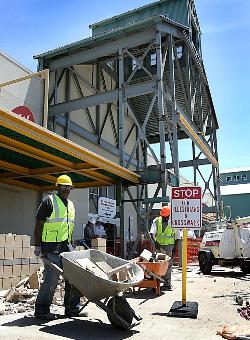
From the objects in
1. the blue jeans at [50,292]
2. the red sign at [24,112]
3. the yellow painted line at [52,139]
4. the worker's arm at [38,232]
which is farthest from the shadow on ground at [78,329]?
the red sign at [24,112]

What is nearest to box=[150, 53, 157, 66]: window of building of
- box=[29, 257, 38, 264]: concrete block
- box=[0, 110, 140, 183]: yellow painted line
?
box=[0, 110, 140, 183]: yellow painted line

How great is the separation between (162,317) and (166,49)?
42.2 ft

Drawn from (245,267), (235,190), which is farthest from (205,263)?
(235,190)

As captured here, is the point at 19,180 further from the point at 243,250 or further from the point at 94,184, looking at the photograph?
Answer: the point at 243,250

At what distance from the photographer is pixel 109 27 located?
2152 cm

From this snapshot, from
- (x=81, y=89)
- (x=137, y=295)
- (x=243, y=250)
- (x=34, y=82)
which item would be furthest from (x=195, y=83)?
(x=137, y=295)

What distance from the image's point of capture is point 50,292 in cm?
A: 548

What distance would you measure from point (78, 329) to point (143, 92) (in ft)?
37.2

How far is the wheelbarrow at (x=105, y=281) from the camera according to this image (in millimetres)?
4742

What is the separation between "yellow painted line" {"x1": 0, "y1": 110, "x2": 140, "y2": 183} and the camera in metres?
7.80

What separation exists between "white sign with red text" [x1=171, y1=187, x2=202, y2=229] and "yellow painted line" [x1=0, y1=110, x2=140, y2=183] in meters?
3.69

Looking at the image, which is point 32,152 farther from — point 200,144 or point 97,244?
point 200,144

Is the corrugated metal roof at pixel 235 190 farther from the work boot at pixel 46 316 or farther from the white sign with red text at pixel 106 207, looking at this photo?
the work boot at pixel 46 316

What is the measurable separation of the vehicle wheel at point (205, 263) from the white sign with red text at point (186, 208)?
22.5 ft
